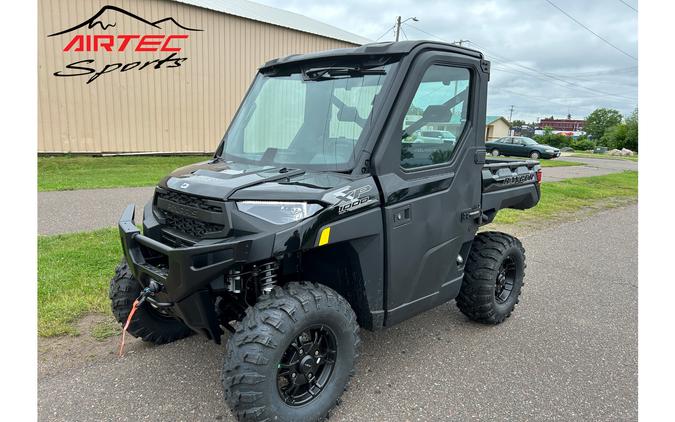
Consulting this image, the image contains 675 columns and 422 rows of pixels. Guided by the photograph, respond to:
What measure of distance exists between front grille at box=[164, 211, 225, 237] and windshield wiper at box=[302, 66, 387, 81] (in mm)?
1319

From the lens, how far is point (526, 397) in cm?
315

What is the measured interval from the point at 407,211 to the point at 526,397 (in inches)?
58.5

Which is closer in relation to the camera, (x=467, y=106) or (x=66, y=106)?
(x=467, y=106)

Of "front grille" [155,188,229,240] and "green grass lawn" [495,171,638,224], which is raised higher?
"front grille" [155,188,229,240]

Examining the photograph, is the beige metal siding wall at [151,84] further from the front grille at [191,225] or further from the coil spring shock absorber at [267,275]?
A: the coil spring shock absorber at [267,275]

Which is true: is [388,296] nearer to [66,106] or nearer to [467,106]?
[467,106]

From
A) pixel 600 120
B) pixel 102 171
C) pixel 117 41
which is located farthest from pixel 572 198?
pixel 600 120

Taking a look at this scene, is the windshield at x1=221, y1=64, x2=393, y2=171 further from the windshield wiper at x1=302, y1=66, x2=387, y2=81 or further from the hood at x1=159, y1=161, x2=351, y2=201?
the hood at x1=159, y1=161, x2=351, y2=201

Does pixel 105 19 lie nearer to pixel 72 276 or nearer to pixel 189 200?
pixel 72 276

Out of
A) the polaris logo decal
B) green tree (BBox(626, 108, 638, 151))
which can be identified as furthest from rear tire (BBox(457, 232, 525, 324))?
green tree (BBox(626, 108, 638, 151))

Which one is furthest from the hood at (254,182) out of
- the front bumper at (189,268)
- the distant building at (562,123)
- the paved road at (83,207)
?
the distant building at (562,123)

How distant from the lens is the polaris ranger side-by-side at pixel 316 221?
8.33ft

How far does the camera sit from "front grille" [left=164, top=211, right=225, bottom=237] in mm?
2670

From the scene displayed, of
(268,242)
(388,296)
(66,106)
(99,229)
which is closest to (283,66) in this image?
(268,242)
